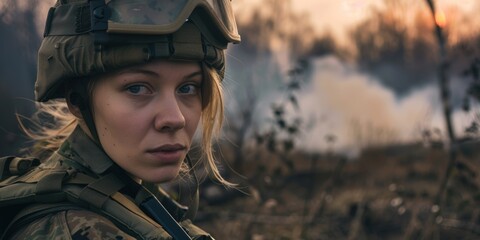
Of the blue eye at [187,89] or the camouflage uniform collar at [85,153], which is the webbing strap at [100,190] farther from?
the blue eye at [187,89]

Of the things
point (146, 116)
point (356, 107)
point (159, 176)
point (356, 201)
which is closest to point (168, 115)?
point (146, 116)

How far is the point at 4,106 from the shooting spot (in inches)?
212

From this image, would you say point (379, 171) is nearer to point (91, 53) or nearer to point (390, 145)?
point (390, 145)

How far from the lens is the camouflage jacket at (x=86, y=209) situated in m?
1.81

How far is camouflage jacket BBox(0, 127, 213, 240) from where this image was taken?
5.95 ft

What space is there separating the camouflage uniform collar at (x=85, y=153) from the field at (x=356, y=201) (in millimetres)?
2827

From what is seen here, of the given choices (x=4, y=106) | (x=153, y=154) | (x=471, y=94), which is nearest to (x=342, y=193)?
(x=471, y=94)

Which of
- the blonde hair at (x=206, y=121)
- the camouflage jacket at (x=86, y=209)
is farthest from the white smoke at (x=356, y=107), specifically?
the camouflage jacket at (x=86, y=209)

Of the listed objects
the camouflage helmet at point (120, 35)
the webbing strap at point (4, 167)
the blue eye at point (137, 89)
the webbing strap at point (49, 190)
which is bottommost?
the webbing strap at point (4, 167)

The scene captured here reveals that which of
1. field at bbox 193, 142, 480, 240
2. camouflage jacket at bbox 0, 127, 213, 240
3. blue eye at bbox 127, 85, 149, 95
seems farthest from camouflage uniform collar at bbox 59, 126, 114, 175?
field at bbox 193, 142, 480, 240

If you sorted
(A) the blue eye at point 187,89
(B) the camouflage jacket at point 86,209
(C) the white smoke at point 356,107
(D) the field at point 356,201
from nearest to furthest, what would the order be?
(B) the camouflage jacket at point 86,209 < (A) the blue eye at point 187,89 < (D) the field at point 356,201 < (C) the white smoke at point 356,107

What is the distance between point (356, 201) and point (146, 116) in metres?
4.74

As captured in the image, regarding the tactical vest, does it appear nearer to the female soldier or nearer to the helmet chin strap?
the female soldier

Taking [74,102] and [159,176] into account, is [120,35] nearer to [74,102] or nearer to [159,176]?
[74,102]
